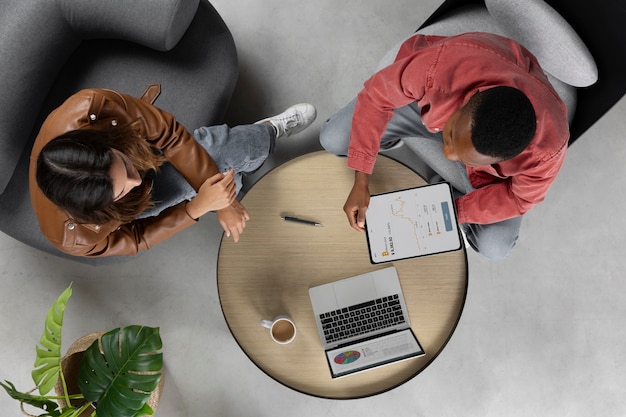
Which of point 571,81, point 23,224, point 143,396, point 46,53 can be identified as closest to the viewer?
point 143,396

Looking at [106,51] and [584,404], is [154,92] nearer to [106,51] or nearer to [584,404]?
[106,51]

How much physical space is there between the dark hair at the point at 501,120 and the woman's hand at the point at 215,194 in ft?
2.52

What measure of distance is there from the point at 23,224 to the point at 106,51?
2.40 feet

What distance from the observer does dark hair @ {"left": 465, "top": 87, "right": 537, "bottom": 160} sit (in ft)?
3.49

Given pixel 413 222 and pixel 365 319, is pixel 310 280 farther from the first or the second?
pixel 413 222

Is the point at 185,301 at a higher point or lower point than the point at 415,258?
lower

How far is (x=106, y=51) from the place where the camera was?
179 cm

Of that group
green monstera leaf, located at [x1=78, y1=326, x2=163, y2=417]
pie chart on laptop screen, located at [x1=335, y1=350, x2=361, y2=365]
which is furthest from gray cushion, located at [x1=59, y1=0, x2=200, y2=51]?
pie chart on laptop screen, located at [x1=335, y1=350, x2=361, y2=365]

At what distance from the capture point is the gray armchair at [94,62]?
1541 millimetres

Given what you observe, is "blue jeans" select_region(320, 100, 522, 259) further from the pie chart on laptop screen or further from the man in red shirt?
the pie chart on laptop screen

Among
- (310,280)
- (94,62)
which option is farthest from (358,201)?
(94,62)

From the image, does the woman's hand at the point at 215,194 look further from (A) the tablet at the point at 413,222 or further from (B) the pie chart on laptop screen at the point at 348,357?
(B) the pie chart on laptop screen at the point at 348,357

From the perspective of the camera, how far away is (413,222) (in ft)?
5.06

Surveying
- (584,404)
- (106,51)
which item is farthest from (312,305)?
(584,404)
